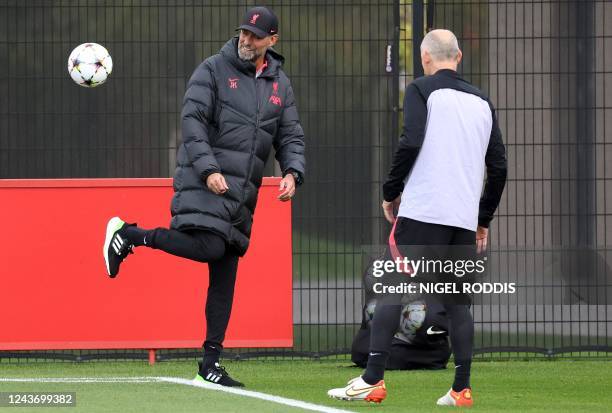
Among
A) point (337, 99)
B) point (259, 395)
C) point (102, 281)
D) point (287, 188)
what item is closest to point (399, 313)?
point (259, 395)

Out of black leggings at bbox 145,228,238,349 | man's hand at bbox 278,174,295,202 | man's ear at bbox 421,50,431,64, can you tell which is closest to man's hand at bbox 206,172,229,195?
black leggings at bbox 145,228,238,349

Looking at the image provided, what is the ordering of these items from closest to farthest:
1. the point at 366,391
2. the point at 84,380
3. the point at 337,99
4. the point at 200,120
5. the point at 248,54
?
the point at 366,391, the point at 200,120, the point at 248,54, the point at 84,380, the point at 337,99

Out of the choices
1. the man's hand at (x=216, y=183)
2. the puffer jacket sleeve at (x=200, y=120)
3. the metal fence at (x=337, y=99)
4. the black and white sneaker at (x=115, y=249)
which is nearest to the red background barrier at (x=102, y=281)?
the metal fence at (x=337, y=99)

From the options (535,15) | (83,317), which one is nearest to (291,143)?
(83,317)

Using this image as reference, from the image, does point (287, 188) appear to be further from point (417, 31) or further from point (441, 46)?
point (417, 31)

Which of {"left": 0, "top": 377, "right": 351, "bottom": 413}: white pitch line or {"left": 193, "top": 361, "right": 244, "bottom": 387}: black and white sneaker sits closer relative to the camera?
{"left": 0, "top": 377, "right": 351, "bottom": 413}: white pitch line

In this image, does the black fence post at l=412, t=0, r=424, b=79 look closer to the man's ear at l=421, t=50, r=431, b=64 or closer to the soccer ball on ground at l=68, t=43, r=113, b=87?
the soccer ball on ground at l=68, t=43, r=113, b=87

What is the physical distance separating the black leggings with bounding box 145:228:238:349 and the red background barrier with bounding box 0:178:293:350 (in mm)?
1589

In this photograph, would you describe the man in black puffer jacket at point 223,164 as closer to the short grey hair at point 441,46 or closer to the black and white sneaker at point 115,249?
the black and white sneaker at point 115,249

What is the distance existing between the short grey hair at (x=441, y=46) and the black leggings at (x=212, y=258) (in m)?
1.50

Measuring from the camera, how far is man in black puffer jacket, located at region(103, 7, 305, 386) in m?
7.24

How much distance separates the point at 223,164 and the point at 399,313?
51.5 inches

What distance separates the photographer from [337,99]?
32.4 feet

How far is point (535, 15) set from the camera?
32.4 feet
